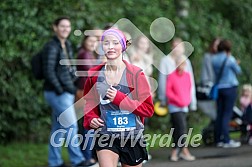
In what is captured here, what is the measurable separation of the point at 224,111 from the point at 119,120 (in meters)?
6.11

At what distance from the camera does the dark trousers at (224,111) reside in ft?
42.3

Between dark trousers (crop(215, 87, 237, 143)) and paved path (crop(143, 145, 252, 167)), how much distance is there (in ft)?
0.90

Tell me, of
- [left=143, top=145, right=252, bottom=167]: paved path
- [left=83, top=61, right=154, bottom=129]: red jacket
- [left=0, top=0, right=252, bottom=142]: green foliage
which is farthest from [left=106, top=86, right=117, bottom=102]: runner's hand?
[left=0, top=0, right=252, bottom=142]: green foliage

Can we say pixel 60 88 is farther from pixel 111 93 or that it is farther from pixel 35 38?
pixel 111 93

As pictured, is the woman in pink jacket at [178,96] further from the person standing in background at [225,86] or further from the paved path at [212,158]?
the person standing in background at [225,86]

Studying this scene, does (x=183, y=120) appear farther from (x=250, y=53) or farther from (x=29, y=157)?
(x=250, y=53)

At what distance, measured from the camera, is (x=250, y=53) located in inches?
711

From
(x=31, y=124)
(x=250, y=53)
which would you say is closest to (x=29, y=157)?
(x=31, y=124)

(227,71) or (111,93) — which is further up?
(111,93)

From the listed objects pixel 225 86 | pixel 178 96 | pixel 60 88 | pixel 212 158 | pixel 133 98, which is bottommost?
pixel 212 158

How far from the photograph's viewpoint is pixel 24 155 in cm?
1223

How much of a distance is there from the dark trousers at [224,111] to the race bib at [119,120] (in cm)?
599

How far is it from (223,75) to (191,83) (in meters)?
1.75

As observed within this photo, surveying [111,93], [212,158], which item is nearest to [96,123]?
[111,93]
